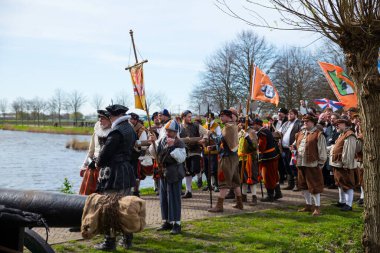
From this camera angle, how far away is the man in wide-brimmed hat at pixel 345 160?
9.01 m

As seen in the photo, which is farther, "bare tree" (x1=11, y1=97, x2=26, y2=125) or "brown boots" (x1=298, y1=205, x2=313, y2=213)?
"bare tree" (x1=11, y1=97, x2=26, y2=125)

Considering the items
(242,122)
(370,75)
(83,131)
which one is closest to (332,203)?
(242,122)

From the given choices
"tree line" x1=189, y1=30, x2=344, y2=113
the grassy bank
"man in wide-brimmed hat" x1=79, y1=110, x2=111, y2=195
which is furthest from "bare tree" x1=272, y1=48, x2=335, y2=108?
"man in wide-brimmed hat" x1=79, y1=110, x2=111, y2=195

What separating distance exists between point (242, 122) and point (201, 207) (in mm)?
2596

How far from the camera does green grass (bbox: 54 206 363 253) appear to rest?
253 inches

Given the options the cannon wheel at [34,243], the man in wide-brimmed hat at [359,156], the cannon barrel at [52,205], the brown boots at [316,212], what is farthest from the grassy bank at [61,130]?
the cannon barrel at [52,205]

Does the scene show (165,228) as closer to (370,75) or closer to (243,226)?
(243,226)

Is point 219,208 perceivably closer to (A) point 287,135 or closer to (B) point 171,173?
(B) point 171,173

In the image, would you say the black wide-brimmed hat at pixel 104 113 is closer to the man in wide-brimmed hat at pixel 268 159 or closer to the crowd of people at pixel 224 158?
the crowd of people at pixel 224 158

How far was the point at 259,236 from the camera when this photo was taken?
7.00 meters

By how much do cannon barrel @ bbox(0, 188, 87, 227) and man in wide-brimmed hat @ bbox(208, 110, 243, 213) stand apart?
Result: 616cm

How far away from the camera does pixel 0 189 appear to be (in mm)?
3174

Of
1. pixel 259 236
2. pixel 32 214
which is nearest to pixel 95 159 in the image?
pixel 259 236

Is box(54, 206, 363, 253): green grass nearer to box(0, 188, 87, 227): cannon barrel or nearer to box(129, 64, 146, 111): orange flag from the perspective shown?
box(129, 64, 146, 111): orange flag
